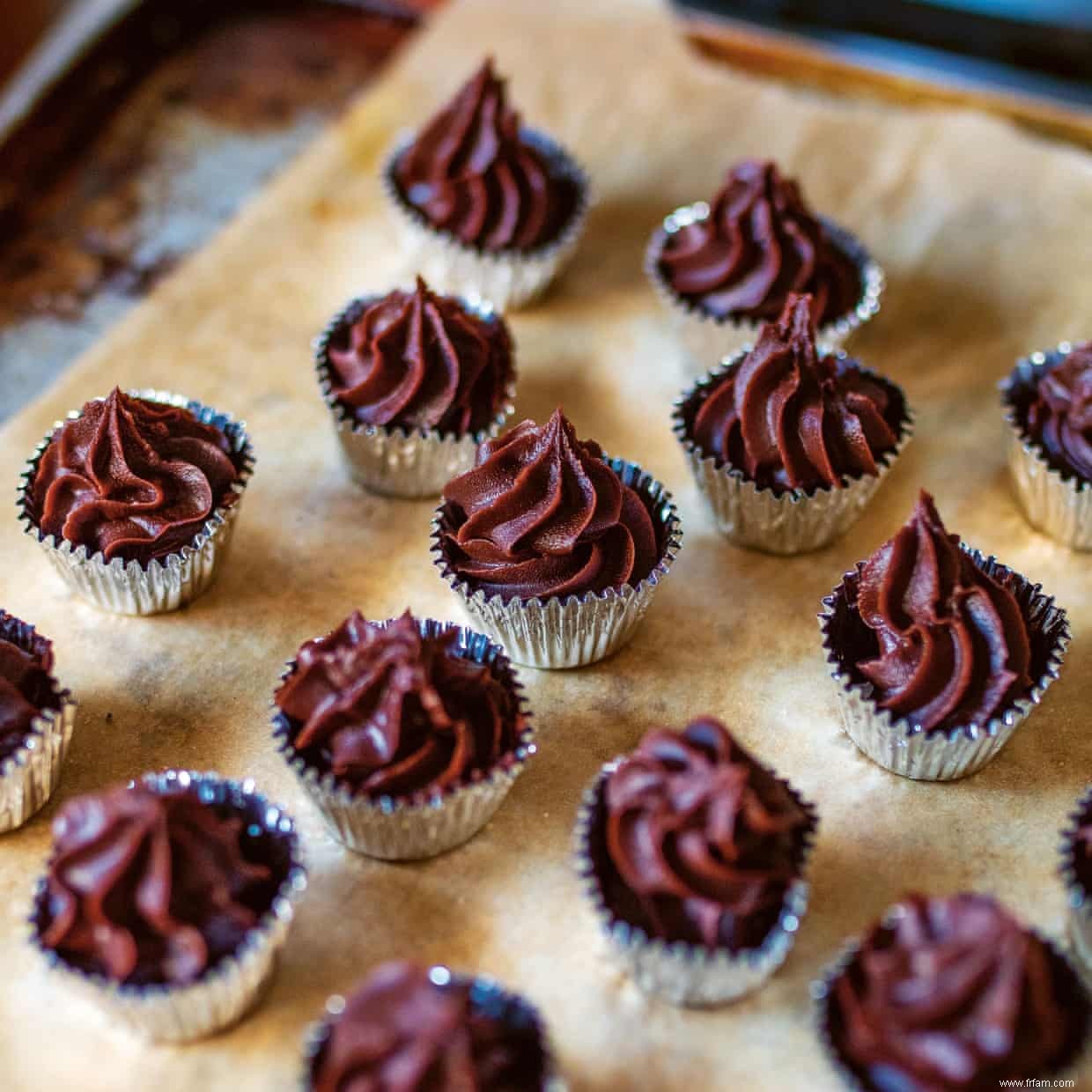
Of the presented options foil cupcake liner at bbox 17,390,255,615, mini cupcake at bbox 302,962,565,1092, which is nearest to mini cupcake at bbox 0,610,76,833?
foil cupcake liner at bbox 17,390,255,615

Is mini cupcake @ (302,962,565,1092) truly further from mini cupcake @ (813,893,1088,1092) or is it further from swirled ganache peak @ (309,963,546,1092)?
mini cupcake @ (813,893,1088,1092)

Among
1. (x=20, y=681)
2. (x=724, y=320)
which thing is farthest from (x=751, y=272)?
(x=20, y=681)

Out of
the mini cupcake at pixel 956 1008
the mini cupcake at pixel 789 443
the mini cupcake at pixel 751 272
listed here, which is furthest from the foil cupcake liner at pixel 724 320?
the mini cupcake at pixel 956 1008

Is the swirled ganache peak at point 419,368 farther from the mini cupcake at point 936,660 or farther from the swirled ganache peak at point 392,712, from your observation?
the mini cupcake at point 936,660

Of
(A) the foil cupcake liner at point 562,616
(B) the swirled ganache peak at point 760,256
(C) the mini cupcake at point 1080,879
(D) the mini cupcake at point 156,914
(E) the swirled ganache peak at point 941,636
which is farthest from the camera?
(B) the swirled ganache peak at point 760,256

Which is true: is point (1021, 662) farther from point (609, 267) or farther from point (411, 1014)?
point (609, 267)
